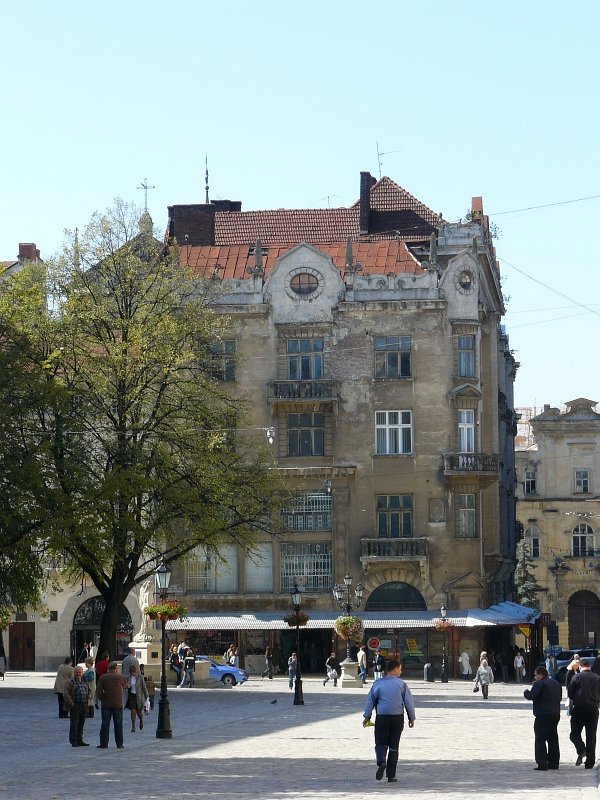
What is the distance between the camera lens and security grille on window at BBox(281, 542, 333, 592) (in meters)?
63.5

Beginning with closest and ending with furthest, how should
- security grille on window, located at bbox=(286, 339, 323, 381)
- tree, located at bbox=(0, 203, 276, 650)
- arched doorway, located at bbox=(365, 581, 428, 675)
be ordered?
tree, located at bbox=(0, 203, 276, 650) → arched doorway, located at bbox=(365, 581, 428, 675) → security grille on window, located at bbox=(286, 339, 323, 381)

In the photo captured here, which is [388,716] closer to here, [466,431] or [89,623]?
[466,431]

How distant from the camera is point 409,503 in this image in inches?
2505

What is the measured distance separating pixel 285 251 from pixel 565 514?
38129mm

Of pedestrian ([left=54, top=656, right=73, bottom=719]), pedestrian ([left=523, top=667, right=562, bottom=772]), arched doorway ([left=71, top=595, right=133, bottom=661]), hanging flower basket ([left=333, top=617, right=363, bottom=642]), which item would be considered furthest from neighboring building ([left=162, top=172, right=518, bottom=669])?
pedestrian ([left=523, top=667, right=562, bottom=772])

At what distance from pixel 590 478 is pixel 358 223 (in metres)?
33.0

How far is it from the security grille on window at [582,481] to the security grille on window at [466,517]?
36.3 metres

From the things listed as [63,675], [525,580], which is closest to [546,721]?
[63,675]

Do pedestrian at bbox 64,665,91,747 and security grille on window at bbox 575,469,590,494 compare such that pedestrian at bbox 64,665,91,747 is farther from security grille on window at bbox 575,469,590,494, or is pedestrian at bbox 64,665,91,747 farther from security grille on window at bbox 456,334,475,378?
security grille on window at bbox 575,469,590,494

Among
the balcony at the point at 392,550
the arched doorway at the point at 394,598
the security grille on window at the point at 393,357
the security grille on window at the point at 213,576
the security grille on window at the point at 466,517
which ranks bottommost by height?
the arched doorway at the point at 394,598

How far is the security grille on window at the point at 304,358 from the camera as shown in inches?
2542

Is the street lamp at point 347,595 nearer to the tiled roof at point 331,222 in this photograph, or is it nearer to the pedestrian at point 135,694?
the tiled roof at point 331,222

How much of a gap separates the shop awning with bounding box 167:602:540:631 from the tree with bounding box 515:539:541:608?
27.6m

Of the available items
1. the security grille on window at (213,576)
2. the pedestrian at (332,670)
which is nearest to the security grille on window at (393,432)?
the security grille on window at (213,576)
